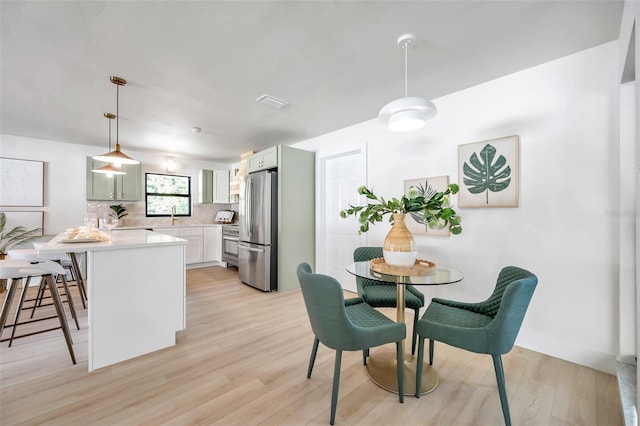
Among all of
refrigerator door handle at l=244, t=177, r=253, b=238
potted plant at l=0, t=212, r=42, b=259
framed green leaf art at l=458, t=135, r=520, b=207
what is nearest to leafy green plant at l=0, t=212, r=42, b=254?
Result: potted plant at l=0, t=212, r=42, b=259

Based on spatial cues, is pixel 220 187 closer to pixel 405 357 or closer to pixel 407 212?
pixel 407 212

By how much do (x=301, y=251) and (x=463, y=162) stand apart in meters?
2.60

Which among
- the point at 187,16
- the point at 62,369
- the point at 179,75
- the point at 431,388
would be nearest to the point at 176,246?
the point at 62,369

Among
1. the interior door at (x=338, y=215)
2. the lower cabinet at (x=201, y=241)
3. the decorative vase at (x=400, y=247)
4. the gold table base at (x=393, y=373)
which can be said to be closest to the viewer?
the gold table base at (x=393, y=373)

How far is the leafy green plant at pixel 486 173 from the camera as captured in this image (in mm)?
2373

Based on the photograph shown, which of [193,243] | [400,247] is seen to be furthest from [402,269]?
[193,243]

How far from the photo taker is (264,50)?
6.59ft

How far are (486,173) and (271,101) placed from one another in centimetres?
236

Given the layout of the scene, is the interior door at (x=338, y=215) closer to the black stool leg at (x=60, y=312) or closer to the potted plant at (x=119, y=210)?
the black stool leg at (x=60, y=312)

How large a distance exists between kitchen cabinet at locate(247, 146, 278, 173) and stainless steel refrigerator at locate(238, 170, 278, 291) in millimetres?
138

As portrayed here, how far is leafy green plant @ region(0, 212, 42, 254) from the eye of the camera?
3924 mm

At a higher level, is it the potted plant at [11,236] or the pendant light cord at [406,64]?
the pendant light cord at [406,64]

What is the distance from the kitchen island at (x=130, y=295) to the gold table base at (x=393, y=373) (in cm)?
176

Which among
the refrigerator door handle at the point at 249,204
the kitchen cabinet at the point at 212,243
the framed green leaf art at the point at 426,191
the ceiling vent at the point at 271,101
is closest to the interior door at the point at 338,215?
the framed green leaf art at the point at 426,191
